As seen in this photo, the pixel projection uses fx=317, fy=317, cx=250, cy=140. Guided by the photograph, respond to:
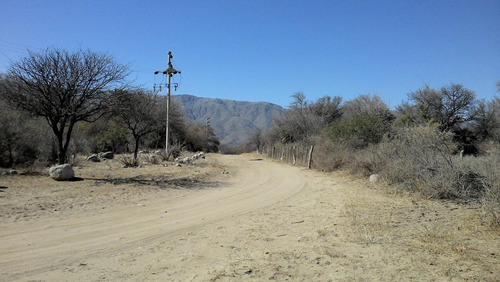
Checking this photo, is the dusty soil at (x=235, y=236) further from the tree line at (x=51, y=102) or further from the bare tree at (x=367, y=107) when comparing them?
the bare tree at (x=367, y=107)

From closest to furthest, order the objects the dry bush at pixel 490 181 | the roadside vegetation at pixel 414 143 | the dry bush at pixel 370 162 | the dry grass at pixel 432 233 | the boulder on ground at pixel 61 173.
Answer: the dry grass at pixel 432 233 → the dry bush at pixel 490 181 → the roadside vegetation at pixel 414 143 → the boulder on ground at pixel 61 173 → the dry bush at pixel 370 162

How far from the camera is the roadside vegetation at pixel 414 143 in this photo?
31.3ft

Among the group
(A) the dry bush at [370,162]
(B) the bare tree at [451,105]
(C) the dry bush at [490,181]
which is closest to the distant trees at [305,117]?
(B) the bare tree at [451,105]

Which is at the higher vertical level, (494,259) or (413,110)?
(413,110)

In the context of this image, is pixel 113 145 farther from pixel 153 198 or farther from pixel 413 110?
pixel 413 110

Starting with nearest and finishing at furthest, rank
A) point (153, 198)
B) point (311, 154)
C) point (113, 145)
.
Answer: point (153, 198)
point (311, 154)
point (113, 145)

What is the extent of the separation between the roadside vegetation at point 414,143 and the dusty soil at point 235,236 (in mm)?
867

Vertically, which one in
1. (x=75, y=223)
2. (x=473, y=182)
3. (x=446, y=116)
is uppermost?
(x=446, y=116)

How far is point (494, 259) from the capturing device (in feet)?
16.5

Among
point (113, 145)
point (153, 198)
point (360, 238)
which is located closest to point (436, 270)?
point (360, 238)

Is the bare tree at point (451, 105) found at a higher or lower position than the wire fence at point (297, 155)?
higher

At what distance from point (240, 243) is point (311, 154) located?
1667 cm

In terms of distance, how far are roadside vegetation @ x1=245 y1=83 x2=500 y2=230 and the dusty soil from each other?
87cm

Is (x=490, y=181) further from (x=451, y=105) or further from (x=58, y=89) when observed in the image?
(x=451, y=105)
